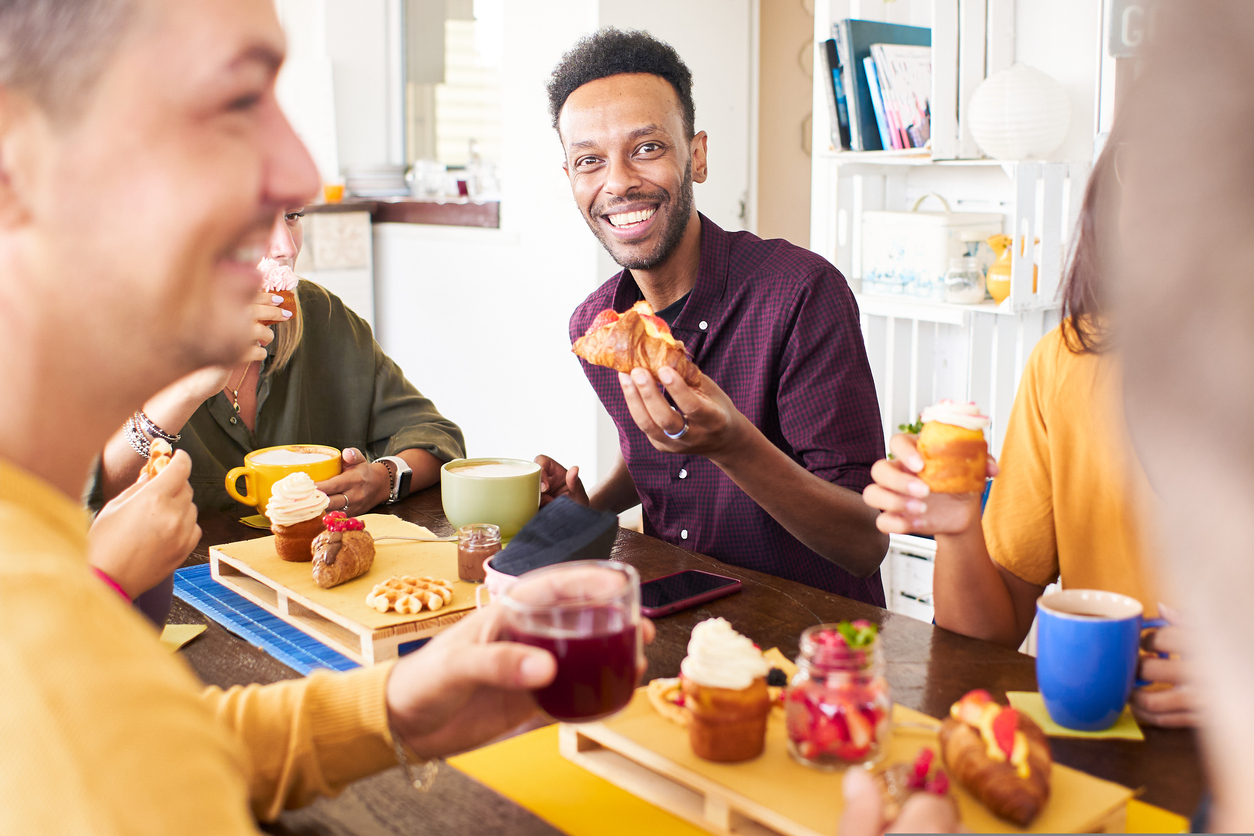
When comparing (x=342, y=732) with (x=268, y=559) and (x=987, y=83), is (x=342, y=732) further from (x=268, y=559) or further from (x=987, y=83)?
(x=987, y=83)

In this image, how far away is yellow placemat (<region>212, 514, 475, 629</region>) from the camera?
4.48 feet

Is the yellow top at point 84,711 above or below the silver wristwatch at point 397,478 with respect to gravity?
above

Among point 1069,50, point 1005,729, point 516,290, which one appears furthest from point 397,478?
point 516,290

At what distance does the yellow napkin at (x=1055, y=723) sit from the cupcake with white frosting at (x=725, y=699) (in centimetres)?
29

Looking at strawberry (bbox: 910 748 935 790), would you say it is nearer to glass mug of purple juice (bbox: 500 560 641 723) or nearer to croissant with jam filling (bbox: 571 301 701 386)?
glass mug of purple juice (bbox: 500 560 641 723)

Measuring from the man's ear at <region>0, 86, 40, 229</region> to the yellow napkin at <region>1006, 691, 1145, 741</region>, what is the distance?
979 mm

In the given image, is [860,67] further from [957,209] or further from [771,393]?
[771,393]

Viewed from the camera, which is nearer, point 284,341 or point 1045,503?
point 1045,503

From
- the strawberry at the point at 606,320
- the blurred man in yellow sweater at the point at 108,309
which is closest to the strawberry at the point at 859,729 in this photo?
the blurred man in yellow sweater at the point at 108,309

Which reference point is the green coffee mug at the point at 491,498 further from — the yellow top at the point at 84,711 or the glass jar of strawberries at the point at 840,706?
the yellow top at the point at 84,711

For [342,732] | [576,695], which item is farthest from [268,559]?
[576,695]

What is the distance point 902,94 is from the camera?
10.4 ft

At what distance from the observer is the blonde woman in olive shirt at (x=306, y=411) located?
1881 millimetres

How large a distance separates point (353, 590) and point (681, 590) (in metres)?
0.45
